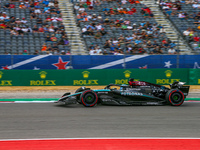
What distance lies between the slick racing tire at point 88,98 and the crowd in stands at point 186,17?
12.0m

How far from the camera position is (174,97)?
36.4ft

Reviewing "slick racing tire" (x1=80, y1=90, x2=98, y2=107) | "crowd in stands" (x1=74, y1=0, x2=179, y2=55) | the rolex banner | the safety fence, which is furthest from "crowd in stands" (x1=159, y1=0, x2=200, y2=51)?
"slick racing tire" (x1=80, y1=90, x2=98, y2=107)

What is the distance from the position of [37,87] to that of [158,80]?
21.7 feet

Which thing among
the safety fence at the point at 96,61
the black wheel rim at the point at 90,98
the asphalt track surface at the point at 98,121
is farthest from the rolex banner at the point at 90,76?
the black wheel rim at the point at 90,98

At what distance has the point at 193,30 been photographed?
22.4 metres

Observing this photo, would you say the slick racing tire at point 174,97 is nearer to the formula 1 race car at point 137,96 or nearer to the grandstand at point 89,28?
the formula 1 race car at point 137,96

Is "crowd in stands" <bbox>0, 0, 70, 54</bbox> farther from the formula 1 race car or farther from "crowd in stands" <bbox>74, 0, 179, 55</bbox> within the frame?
the formula 1 race car

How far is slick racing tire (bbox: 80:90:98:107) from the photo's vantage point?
34.5 feet

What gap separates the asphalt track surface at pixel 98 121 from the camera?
675 cm

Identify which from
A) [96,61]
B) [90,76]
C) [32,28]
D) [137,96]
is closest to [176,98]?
[137,96]

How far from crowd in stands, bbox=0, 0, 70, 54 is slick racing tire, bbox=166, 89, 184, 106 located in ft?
28.5

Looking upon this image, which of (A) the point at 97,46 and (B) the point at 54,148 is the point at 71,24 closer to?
(A) the point at 97,46

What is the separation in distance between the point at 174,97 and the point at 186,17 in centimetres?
1471

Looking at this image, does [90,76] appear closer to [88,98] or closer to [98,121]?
[88,98]
